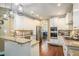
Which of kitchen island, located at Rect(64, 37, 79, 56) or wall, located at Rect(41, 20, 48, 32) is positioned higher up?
wall, located at Rect(41, 20, 48, 32)

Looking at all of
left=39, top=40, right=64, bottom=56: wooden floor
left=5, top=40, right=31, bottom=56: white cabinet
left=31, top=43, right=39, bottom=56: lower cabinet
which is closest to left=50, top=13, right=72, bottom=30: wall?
→ left=39, top=40, right=64, bottom=56: wooden floor

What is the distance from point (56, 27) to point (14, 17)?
2.30 feet

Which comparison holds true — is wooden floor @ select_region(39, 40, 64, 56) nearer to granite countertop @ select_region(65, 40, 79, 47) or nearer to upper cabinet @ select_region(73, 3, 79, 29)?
granite countertop @ select_region(65, 40, 79, 47)

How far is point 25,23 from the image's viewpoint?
2.10 metres

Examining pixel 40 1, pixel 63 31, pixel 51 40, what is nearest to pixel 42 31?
pixel 51 40

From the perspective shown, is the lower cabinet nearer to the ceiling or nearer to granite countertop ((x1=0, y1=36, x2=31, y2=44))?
granite countertop ((x1=0, y1=36, x2=31, y2=44))

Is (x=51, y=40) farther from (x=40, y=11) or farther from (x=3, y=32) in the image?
(x=3, y=32)

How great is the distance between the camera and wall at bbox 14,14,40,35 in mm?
2080

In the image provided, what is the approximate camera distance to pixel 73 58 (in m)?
2.09

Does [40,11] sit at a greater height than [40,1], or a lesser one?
lesser

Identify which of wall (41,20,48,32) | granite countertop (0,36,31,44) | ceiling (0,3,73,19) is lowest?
granite countertop (0,36,31,44)

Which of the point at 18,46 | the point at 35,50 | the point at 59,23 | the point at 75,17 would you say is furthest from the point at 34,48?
the point at 75,17

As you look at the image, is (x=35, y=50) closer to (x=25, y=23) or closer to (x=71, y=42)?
(x=25, y=23)

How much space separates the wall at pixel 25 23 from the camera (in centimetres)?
208
